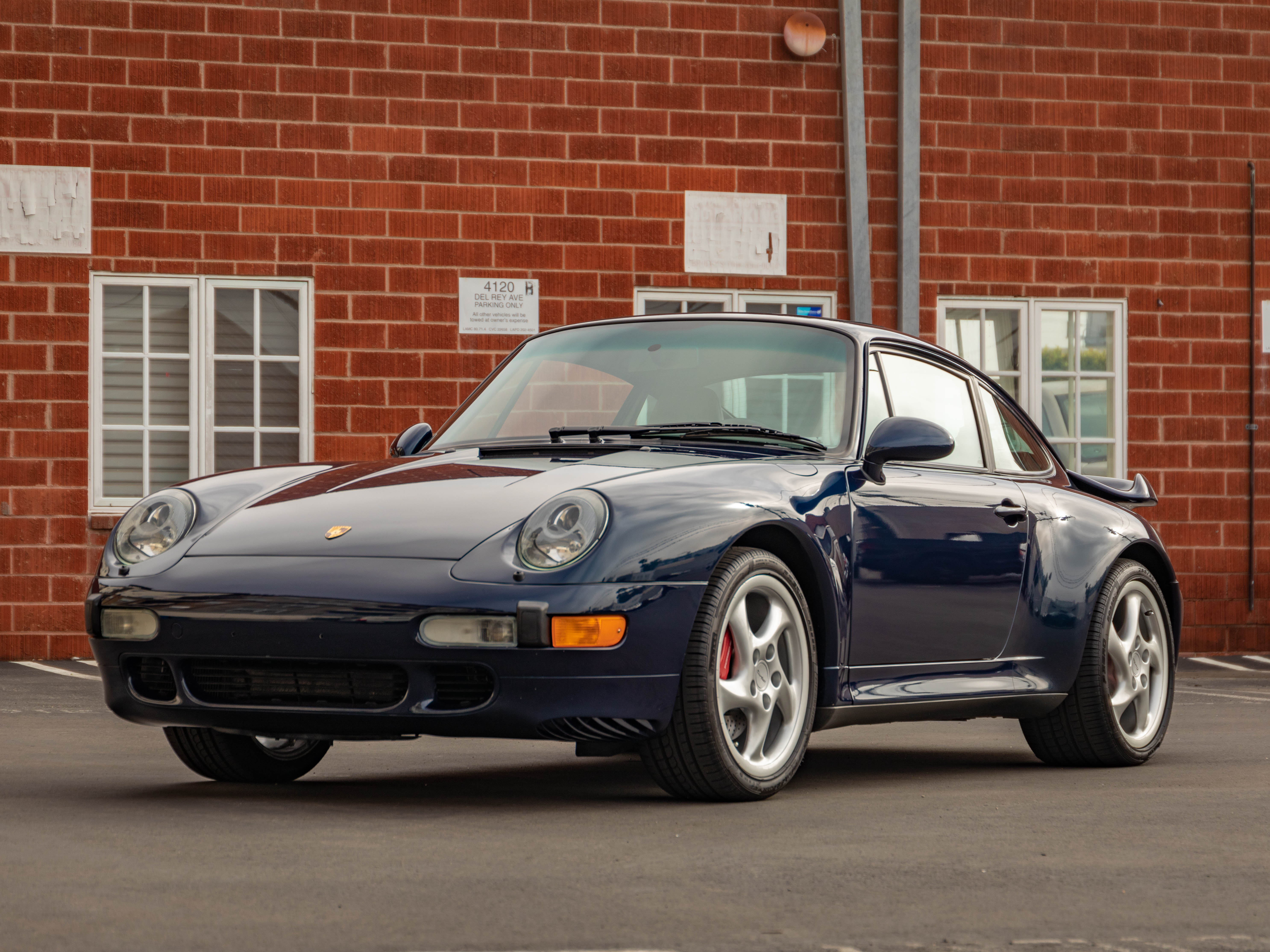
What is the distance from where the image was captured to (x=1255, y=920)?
3637 mm

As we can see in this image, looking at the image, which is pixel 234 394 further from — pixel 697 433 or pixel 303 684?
pixel 303 684

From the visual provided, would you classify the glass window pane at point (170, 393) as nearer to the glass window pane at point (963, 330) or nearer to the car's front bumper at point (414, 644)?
the glass window pane at point (963, 330)

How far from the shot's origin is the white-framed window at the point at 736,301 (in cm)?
1378

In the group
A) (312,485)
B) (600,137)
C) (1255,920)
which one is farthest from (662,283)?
(1255,920)

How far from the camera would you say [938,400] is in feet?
21.7

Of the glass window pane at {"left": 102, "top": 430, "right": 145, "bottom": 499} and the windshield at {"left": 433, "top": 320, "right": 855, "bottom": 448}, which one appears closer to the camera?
the windshield at {"left": 433, "top": 320, "right": 855, "bottom": 448}

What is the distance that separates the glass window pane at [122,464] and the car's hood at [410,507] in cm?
773

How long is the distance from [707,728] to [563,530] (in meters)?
0.62

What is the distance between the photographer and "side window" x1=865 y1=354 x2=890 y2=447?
6.12 metres

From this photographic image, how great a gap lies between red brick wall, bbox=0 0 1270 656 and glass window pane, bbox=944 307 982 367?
0.19m

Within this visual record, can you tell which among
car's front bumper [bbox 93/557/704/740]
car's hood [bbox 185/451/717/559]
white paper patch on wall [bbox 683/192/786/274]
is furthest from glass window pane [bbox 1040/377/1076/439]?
car's front bumper [bbox 93/557/704/740]

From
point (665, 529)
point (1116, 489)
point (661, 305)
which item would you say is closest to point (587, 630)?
point (665, 529)

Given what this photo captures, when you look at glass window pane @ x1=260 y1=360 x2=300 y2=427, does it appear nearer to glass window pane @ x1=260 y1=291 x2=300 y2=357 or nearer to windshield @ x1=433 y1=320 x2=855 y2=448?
glass window pane @ x1=260 y1=291 x2=300 y2=357

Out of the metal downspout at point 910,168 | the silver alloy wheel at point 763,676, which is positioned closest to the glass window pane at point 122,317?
the metal downspout at point 910,168
